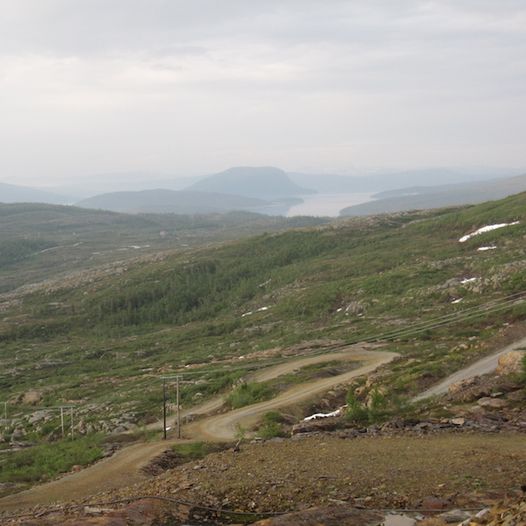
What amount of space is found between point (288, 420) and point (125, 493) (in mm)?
12118

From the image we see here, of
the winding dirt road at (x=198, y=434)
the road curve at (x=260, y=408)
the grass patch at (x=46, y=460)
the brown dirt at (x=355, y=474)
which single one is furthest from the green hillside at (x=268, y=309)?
the brown dirt at (x=355, y=474)

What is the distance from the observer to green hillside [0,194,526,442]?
41.2 m

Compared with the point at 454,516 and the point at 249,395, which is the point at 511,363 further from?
the point at 454,516

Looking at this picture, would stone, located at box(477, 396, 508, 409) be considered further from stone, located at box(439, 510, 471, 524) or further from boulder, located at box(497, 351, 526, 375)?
stone, located at box(439, 510, 471, 524)

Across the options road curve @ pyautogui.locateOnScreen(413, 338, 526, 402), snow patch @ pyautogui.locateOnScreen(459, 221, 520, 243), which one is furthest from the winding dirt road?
snow patch @ pyautogui.locateOnScreen(459, 221, 520, 243)

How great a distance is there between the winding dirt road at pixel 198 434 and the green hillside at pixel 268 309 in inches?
124

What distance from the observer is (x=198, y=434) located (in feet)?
93.8

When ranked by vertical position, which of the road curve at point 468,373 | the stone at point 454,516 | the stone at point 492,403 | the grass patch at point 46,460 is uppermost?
the stone at point 454,516

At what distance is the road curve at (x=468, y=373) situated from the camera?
28.3m

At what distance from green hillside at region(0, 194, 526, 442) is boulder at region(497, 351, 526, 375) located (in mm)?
3930

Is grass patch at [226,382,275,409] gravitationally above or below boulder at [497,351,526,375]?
below

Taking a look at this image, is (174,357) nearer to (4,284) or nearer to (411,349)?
(411,349)

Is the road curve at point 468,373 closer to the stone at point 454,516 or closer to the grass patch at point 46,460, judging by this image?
the stone at point 454,516

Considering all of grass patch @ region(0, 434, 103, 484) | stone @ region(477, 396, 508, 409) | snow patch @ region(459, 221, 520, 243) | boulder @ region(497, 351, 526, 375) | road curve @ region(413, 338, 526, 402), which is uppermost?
snow patch @ region(459, 221, 520, 243)
